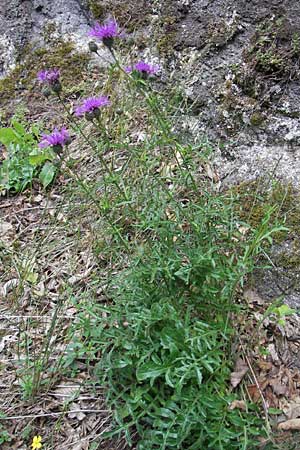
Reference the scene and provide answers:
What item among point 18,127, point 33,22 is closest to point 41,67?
point 33,22

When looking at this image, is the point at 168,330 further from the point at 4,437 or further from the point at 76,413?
the point at 4,437

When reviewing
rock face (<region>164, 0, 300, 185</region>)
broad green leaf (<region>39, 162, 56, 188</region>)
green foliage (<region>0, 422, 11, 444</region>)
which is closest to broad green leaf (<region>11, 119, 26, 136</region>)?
broad green leaf (<region>39, 162, 56, 188</region>)

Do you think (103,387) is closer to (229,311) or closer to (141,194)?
(229,311)

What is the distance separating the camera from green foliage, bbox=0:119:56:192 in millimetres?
2809

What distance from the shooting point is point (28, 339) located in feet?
7.42

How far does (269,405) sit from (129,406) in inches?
19.5

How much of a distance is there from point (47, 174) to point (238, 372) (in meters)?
1.43

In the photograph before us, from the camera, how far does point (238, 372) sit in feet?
6.44

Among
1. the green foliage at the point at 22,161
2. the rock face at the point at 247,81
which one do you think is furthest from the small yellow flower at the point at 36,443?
the rock face at the point at 247,81

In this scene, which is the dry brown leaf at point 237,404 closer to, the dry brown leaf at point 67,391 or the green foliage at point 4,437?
the dry brown leaf at point 67,391

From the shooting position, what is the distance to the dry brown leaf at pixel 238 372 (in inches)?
76.2

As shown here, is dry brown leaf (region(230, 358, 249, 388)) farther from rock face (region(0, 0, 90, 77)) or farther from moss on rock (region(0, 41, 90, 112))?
rock face (region(0, 0, 90, 77))

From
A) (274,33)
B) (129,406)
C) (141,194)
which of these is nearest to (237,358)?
(129,406)

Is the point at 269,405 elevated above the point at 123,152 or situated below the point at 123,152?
below
